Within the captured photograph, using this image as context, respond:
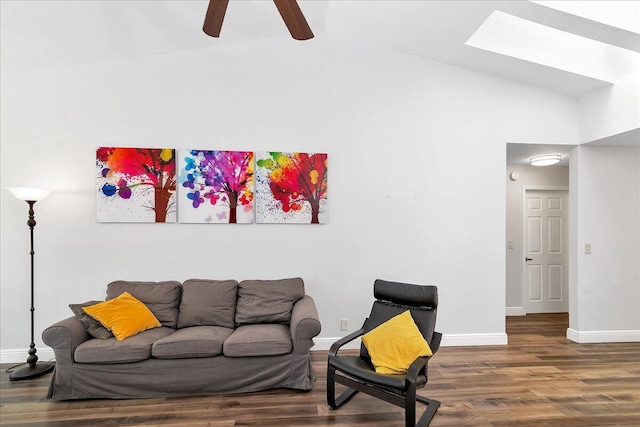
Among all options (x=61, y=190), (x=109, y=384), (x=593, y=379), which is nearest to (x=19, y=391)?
(x=109, y=384)

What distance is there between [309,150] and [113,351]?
105 inches

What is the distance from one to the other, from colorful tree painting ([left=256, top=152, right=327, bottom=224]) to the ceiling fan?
5.37 ft

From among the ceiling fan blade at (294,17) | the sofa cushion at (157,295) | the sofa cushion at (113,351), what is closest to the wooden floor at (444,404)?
the sofa cushion at (113,351)

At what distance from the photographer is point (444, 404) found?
255cm

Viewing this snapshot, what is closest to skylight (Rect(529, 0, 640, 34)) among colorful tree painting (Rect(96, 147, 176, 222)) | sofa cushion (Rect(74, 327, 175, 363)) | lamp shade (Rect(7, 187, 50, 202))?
colorful tree painting (Rect(96, 147, 176, 222))

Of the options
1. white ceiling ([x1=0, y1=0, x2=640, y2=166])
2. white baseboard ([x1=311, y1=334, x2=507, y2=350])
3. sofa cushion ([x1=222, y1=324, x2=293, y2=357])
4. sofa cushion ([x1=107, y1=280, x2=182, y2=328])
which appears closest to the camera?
sofa cushion ([x1=222, y1=324, x2=293, y2=357])

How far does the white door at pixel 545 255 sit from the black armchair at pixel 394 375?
3.55 meters

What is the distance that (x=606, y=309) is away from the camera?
13.0ft

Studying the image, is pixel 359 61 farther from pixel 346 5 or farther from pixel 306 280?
pixel 306 280

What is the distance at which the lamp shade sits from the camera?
300 centimetres

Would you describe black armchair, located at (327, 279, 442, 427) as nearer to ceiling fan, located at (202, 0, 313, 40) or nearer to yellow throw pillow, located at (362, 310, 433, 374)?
yellow throw pillow, located at (362, 310, 433, 374)

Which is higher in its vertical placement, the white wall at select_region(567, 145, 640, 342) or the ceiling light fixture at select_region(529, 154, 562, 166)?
the ceiling light fixture at select_region(529, 154, 562, 166)

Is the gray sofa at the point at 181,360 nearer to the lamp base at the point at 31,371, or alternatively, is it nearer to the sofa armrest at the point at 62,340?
the sofa armrest at the point at 62,340

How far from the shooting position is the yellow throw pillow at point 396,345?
2363 mm
